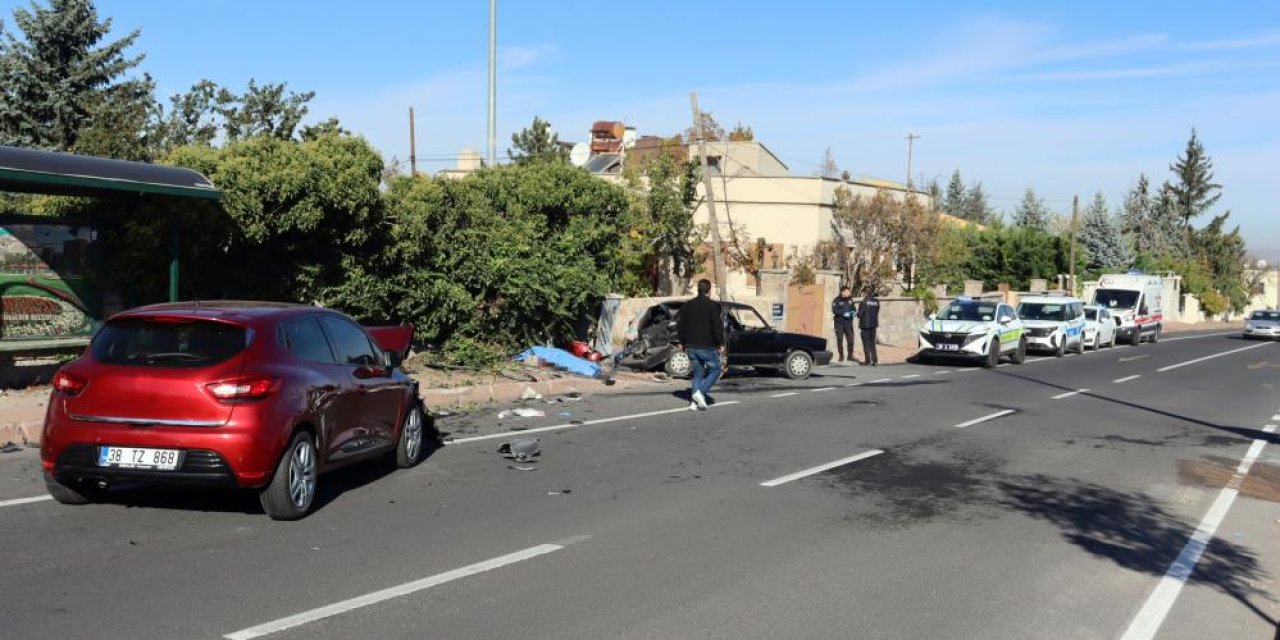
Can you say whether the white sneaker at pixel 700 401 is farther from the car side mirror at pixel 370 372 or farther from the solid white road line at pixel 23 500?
the solid white road line at pixel 23 500

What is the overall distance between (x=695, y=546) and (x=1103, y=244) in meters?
67.3

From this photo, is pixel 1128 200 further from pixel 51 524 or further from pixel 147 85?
pixel 51 524

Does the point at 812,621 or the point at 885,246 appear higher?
the point at 885,246

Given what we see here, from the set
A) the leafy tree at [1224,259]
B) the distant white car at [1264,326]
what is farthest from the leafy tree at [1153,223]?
the distant white car at [1264,326]

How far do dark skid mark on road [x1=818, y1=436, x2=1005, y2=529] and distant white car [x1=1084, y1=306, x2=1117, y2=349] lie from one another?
81.6 ft

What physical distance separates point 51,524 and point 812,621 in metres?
5.32

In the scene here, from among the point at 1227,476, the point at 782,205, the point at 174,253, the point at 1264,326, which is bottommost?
the point at 1264,326

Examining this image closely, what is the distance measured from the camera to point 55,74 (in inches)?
1104

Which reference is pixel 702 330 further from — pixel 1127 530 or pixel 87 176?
pixel 87 176

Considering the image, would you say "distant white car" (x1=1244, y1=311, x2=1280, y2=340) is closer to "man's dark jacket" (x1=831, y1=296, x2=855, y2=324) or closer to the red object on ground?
"man's dark jacket" (x1=831, y1=296, x2=855, y2=324)

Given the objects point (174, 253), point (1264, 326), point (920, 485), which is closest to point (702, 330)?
point (920, 485)

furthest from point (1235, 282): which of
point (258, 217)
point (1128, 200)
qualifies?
point (258, 217)

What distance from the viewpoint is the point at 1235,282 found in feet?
273

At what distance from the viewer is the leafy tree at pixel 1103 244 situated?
67562 millimetres
